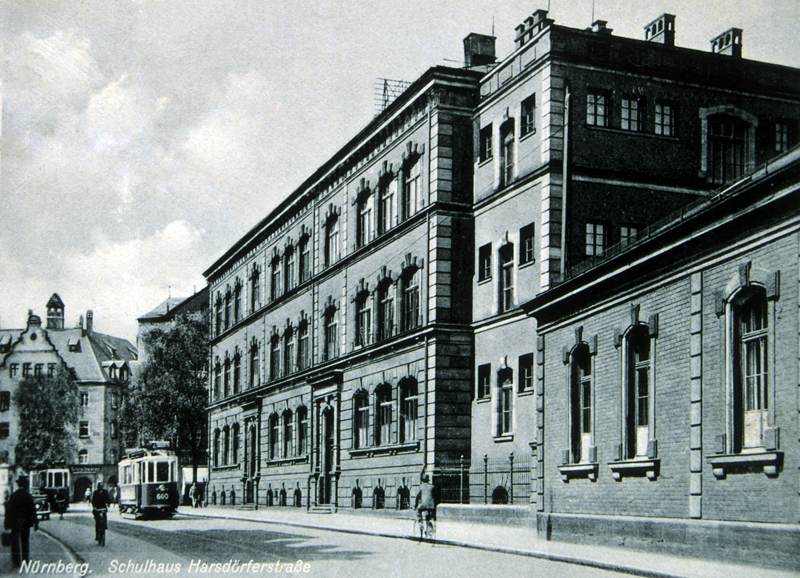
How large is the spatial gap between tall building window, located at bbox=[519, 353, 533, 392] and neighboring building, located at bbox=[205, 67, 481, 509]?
333cm

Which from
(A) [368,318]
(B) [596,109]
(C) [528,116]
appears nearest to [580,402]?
(B) [596,109]

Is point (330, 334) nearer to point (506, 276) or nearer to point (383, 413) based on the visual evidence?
point (383, 413)

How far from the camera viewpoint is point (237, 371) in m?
59.2

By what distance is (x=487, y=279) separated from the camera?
31.9 metres

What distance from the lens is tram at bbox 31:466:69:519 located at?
4494cm

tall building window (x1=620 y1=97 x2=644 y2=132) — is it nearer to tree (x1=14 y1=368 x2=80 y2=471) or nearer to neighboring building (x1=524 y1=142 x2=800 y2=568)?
neighboring building (x1=524 y1=142 x2=800 y2=568)

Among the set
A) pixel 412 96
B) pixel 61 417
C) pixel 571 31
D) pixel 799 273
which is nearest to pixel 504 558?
pixel 799 273

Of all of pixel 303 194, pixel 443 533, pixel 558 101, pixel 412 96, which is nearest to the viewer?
pixel 443 533

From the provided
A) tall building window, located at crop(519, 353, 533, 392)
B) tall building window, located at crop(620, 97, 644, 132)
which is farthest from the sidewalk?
tall building window, located at crop(620, 97, 644, 132)

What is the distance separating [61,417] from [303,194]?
145ft

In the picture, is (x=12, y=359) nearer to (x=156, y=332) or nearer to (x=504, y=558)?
(x=156, y=332)

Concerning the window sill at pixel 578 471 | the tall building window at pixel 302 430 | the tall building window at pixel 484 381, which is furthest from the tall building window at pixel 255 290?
the window sill at pixel 578 471

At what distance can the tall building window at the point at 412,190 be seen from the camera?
34.7m

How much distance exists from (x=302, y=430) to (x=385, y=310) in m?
11.1
